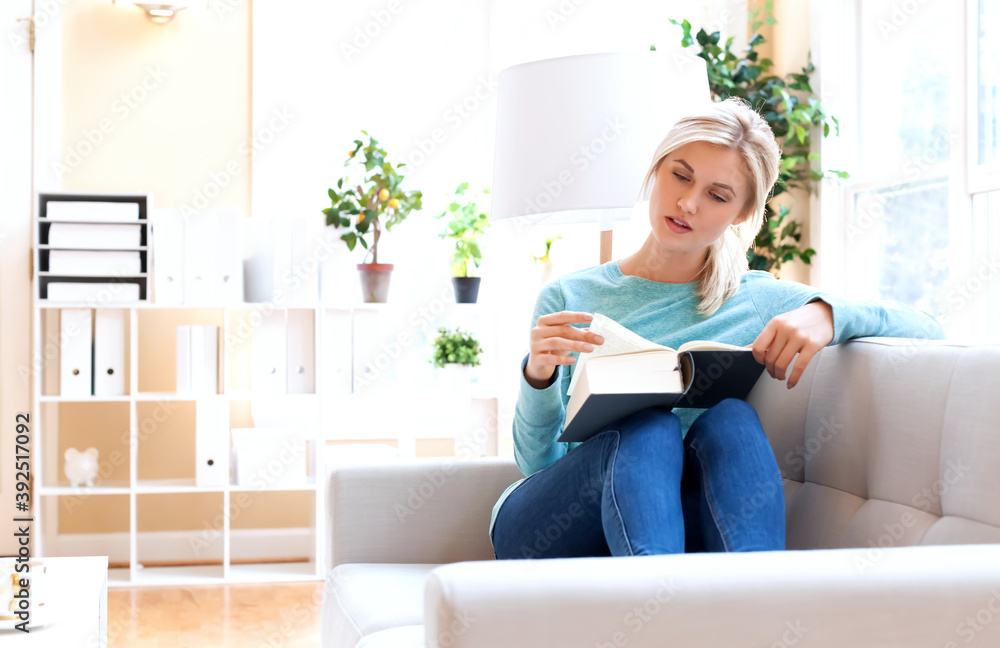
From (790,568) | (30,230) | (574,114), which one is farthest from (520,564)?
(30,230)

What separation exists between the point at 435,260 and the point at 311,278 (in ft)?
1.97

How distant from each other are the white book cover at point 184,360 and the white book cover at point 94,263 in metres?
0.27

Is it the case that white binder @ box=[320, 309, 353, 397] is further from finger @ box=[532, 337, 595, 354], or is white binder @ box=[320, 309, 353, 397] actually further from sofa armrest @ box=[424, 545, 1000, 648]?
sofa armrest @ box=[424, 545, 1000, 648]

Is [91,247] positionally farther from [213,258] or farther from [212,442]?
[212,442]

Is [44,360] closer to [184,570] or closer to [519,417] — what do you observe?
[184,570]

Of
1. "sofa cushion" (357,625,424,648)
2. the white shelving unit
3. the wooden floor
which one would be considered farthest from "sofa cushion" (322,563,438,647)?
the white shelving unit

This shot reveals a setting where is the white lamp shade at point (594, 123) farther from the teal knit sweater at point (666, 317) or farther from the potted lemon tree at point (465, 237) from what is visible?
the potted lemon tree at point (465, 237)

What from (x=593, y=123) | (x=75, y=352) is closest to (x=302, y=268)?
(x=75, y=352)

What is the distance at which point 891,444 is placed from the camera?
4.22 ft

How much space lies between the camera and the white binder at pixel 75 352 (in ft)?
10.5

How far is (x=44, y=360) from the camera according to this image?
3.33 m

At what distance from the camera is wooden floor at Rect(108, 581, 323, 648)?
2648mm

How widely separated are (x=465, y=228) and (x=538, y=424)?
2134 mm

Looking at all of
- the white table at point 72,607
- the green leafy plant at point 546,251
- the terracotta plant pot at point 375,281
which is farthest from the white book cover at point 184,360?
the green leafy plant at point 546,251
